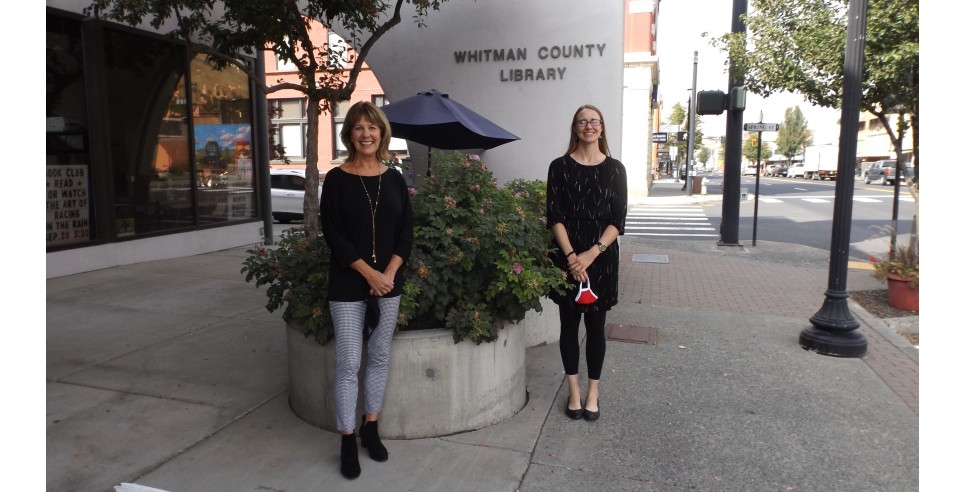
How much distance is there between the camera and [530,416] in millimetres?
4137

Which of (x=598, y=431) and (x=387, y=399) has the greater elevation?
(x=387, y=399)

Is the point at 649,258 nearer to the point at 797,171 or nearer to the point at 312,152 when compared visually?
the point at 312,152

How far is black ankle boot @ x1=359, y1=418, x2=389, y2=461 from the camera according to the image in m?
3.47

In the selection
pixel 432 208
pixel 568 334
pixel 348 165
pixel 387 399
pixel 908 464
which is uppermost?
pixel 348 165

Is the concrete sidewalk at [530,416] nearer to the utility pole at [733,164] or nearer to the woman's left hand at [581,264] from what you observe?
the woman's left hand at [581,264]

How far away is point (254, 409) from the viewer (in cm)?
416

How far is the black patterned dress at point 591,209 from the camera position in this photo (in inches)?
153

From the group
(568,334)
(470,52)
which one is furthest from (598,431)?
(470,52)

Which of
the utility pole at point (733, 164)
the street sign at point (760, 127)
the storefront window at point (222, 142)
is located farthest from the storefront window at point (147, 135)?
the street sign at point (760, 127)

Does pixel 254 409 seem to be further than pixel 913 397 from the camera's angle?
No

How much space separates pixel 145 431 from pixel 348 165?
1.98 metres

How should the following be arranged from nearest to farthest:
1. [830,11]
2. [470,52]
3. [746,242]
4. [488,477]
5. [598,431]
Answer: [488,477] < [598,431] < [830,11] < [470,52] < [746,242]

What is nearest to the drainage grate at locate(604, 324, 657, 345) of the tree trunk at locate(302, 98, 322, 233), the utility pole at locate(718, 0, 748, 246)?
the tree trunk at locate(302, 98, 322, 233)

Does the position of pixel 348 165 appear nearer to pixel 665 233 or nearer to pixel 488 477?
pixel 488 477
